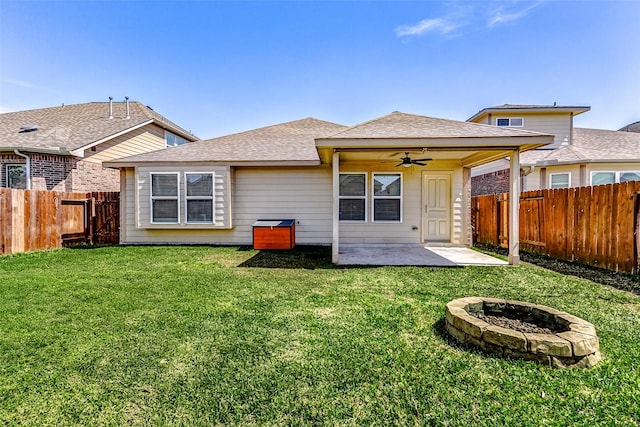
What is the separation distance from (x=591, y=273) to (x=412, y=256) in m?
3.31

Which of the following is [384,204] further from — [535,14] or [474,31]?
[535,14]

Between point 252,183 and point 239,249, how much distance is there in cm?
206

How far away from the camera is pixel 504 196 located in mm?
8867

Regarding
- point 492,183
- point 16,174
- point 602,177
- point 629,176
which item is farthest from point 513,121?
point 16,174

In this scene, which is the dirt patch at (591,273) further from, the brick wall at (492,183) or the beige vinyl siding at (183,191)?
the beige vinyl siding at (183,191)

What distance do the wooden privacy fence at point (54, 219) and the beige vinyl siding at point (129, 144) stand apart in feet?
9.45

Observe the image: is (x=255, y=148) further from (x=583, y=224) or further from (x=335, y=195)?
(x=583, y=224)

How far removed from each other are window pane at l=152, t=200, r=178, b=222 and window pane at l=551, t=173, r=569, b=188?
46.6 ft

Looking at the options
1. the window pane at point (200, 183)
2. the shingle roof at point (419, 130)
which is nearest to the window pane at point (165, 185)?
the window pane at point (200, 183)

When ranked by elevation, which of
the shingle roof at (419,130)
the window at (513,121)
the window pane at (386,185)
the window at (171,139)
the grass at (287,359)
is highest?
the window at (513,121)

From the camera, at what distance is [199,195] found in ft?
29.6

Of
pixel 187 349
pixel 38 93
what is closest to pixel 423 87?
pixel 187 349

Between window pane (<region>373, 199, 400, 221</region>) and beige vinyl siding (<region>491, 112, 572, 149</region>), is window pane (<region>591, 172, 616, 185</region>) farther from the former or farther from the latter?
window pane (<region>373, 199, 400, 221</region>)

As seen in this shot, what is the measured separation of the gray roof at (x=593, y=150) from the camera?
38.7 ft
